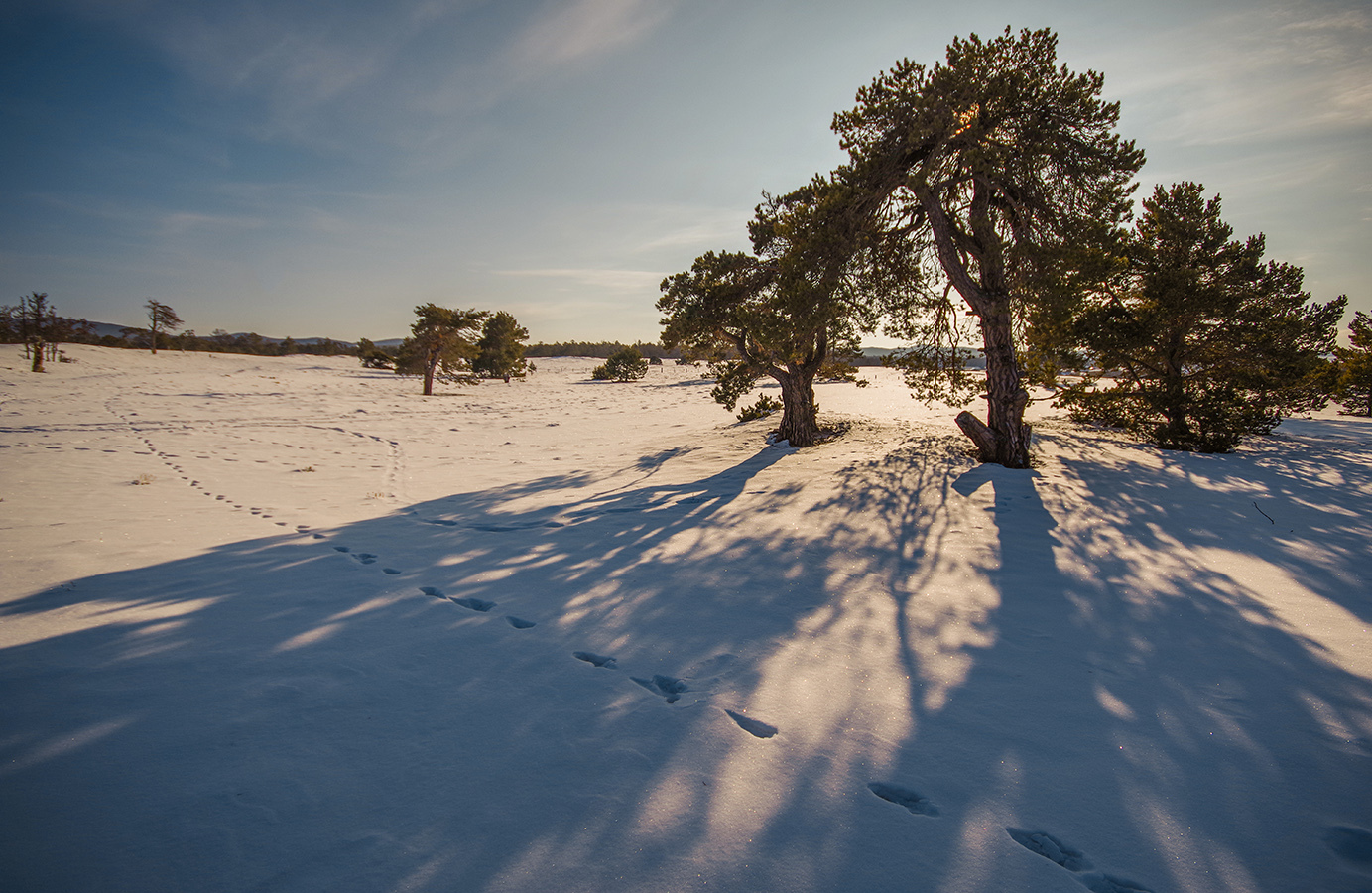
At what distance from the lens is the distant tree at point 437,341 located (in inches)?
→ 893

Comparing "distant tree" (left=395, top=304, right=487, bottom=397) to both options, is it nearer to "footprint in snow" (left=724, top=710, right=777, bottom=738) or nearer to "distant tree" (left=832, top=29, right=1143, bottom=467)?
"distant tree" (left=832, top=29, right=1143, bottom=467)

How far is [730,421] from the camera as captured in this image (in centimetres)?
1591

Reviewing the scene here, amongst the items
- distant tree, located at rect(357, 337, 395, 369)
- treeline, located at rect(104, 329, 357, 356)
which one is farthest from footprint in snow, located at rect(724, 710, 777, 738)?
treeline, located at rect(104, 329, 357, 356)

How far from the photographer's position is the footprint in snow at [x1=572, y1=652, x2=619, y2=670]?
2984 millimetres

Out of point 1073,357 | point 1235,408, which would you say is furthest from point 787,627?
point 1235,408

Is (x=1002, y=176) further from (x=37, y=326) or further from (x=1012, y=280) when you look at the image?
(x=37, y=326)

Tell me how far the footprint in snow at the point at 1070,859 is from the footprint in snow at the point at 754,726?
941 millimetres

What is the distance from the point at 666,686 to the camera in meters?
2.79

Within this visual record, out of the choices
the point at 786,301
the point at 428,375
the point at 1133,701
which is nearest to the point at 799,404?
the point at 786,301

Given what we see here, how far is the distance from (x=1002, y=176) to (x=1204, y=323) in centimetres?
627

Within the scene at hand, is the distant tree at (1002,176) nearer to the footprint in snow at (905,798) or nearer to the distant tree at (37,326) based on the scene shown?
the footprint in snow at (905,798)

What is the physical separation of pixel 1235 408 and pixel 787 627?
11771 millimetres

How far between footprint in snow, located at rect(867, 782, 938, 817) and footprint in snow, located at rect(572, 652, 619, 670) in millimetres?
1454

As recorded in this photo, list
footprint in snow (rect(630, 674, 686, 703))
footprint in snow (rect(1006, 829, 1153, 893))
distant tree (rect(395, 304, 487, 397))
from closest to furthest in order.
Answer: footprint in snow (rect(1006, 829, 1153, 893)) < footprint in snow (rect(630, 674, 686, 703)) < distant tree (rect(395, 304, 487, 397))
